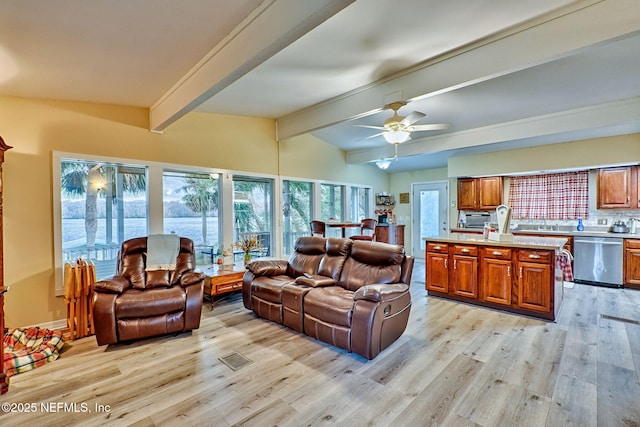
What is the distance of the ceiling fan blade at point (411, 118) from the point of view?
3425mm

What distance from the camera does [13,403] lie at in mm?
2197

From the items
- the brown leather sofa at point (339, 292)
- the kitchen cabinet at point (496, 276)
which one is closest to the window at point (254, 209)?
the brown leather sofa at point (339, 292)

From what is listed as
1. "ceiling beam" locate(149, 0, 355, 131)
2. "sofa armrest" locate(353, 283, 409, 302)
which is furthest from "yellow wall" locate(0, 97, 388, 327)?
"sofa armrest" locate(353, 283, 409, 302)

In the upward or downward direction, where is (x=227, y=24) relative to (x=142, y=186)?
upward

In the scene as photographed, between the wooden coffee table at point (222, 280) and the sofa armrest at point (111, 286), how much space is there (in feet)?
3.55

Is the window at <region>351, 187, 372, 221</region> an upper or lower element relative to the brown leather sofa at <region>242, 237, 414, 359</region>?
upper

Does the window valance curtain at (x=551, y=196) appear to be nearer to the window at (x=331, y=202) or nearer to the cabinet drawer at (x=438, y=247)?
the cabinet drawer at (x=438, y=247)

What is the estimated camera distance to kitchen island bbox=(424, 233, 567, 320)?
3.67 m

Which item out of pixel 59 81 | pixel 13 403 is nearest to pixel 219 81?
pixel 59 81

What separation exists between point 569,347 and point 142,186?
5.42m

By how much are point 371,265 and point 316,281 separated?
67cm

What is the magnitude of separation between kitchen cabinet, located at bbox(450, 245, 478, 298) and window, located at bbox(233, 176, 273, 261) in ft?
10.4

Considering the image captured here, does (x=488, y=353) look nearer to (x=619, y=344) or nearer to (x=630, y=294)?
(x=619, y=344)

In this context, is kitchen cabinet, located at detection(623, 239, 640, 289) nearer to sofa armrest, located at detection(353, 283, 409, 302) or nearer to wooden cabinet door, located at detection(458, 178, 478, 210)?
wooden cabinet door, located at detection(458, 178, 478, 210)
